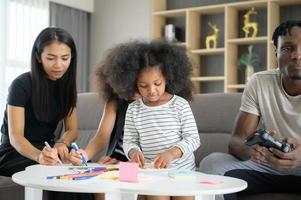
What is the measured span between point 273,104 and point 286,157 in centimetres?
37

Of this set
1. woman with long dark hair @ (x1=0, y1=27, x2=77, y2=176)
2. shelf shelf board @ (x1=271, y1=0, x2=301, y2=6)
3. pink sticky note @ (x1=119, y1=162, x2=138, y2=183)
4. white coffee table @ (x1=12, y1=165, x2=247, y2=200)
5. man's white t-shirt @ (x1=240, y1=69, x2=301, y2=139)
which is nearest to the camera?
white coffee table @ (x1=12, y1=165, x2=247, y2=200)

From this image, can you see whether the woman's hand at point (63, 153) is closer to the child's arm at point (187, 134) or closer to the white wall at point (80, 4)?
the child's arm at point (187, 134)

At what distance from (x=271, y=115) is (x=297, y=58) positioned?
0.92ft

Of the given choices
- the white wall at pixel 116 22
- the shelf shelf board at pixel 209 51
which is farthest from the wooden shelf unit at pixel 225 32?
the white wall at pixel 116 22

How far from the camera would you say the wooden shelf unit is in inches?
177

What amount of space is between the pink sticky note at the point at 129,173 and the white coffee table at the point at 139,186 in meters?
0.03

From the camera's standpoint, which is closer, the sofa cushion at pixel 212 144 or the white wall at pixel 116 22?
the sofa cushion at pixel 212 144

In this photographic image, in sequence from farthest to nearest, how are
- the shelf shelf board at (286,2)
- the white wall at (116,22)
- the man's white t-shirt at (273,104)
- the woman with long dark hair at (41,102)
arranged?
the white wall at (116,22)
the shelf shelf board at (286,2)
the woman with long dark hair at (41,102)
the man's white t-shirt at (273,104)

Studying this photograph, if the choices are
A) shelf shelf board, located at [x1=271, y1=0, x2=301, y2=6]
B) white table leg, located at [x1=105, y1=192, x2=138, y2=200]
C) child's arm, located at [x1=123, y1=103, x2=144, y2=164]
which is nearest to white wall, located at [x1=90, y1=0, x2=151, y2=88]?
shelf shelf board, located at [x1=271, y1=0, x2=301, y2=6]

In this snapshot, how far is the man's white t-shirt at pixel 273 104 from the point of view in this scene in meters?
1.93

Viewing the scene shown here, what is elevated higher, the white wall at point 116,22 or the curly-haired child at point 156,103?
the white wall at point 116,22

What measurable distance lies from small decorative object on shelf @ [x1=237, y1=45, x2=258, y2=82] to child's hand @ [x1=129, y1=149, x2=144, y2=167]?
10.3ft

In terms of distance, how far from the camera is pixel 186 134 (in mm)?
1788

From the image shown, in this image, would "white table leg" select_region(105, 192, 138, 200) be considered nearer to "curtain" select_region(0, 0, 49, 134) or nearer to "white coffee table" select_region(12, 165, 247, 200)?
"white coffee table" select_region(12, 165, 247, 200)
